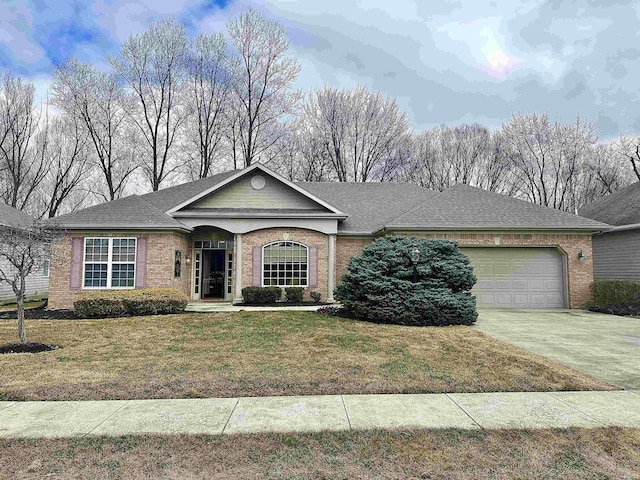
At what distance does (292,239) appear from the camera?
15406mm

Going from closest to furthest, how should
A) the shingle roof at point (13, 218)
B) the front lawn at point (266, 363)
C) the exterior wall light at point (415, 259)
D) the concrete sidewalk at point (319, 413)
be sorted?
the concrete sidewalk at point (319, 413)
the front lawn at point (266, 363)
the exterior wall light at point (415, 259)
the shingle roof at point (13, 218)

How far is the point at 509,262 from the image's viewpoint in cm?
1484

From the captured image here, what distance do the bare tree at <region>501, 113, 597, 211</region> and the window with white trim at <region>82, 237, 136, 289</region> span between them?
95.7ft

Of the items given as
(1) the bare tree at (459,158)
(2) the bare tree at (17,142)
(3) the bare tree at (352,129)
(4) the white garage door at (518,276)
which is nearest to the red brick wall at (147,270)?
(4) the white garage door at (518,276)

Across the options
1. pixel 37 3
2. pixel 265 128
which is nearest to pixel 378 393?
pixel 37 3

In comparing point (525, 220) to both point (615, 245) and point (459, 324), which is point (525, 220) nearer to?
point (615, 245)

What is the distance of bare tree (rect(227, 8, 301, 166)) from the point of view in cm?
2638

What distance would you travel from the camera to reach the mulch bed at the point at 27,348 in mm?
7477

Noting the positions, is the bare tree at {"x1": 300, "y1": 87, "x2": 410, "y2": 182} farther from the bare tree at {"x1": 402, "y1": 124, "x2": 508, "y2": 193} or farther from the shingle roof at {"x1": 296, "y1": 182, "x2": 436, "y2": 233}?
the shingle roof at {"x1": 296, "y1": 182, "x2": 436, "y2": 233}

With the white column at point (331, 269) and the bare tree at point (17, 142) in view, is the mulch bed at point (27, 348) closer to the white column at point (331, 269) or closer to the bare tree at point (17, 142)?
the white column at point (331, 269)

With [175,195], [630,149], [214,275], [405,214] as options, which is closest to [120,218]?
[175,195]

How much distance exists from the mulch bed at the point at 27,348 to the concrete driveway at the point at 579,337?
961 cm

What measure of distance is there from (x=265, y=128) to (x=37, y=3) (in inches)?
640

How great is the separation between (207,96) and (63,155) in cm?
1146
